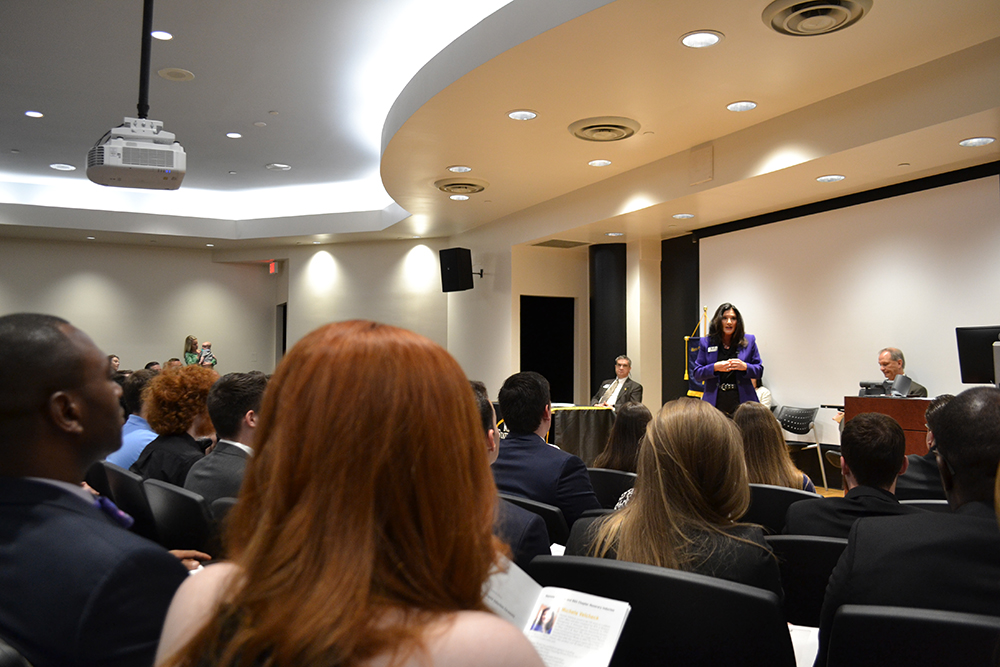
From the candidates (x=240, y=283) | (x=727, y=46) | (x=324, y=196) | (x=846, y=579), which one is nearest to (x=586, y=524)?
(x=846, y=579)

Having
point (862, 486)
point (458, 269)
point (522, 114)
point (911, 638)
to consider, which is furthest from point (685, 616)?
point (458, 269)

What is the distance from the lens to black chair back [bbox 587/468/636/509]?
3.53 metres

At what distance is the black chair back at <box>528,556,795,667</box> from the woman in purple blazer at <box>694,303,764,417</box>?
19.1 feet

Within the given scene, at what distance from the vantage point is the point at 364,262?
12.4m

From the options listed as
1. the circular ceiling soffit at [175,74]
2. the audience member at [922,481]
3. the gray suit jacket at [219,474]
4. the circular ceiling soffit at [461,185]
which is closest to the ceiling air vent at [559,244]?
the circular ceiling soffit at [461,185]

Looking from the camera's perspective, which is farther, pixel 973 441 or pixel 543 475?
pixel 543 475

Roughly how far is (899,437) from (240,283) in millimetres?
12611

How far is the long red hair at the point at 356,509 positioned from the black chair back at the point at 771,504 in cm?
238

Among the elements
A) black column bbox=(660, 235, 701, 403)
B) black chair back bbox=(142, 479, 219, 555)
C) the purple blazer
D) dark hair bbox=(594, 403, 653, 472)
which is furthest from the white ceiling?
black chair back bbox=(142, 479, 219, 555)

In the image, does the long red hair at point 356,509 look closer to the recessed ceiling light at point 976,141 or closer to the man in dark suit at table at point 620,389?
the recessed ceiling light at point 976,141

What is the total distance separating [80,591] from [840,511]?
2.09 meters

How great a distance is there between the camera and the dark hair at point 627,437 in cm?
376

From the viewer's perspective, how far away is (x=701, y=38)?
185 inches

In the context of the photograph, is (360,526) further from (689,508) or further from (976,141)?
(976,141)
